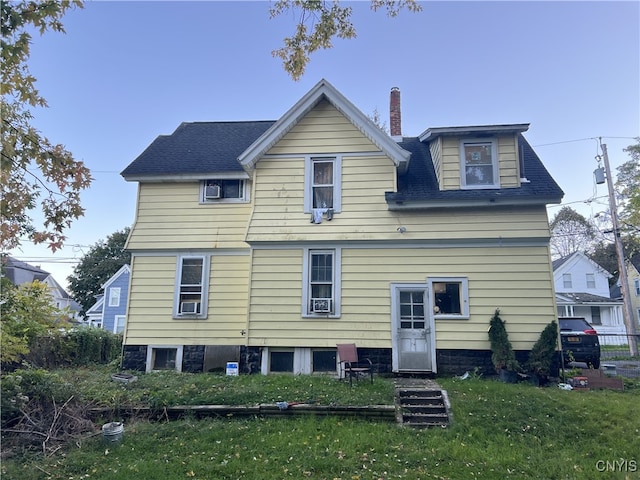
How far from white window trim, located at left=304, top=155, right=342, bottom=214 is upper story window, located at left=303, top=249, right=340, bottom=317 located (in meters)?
1.28

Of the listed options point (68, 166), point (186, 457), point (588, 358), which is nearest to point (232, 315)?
point (186, 457)

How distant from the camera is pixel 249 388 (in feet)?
27.5

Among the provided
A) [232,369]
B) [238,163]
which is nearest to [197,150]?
[238,163]

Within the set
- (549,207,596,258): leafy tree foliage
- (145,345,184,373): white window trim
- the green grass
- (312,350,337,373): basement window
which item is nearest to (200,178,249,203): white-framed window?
(145,345,184,373): white window trim

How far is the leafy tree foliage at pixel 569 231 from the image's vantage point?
4578 cm

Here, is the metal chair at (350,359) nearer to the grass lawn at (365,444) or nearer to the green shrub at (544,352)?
the grass lawn at (365,444)

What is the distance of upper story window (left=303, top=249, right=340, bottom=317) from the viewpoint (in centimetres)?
1052

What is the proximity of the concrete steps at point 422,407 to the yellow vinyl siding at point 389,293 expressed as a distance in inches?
82.1

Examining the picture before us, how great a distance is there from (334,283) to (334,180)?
295 centimetres

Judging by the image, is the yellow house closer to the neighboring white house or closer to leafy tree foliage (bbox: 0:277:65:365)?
leafy tree foliage (bbox: 0:277:65:365)

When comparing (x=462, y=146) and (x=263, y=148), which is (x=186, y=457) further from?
(x=462, y=146)

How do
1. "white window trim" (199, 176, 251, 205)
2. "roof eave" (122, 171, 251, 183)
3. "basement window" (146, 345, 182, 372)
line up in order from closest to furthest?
1. "basement window" (146, 345, 182, 372)
2. "roof eave" (122, 171, 251, 183)
3. "white window trim" (199, 176, 251, 205)

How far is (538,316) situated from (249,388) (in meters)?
7.40

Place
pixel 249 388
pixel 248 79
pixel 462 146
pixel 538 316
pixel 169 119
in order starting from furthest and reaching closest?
pixel 169 119 < pixel 248 79 < pixel 462 146 < pixel 538 316 < pixel 249 388
